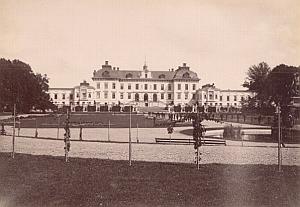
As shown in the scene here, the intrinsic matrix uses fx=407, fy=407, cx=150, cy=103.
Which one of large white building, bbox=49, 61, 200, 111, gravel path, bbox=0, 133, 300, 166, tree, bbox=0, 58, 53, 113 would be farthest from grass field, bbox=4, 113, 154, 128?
large white building, bbox=49, 61, 200, 111

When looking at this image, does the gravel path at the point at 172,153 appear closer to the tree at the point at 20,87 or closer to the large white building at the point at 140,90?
the tree at the point at 20,87

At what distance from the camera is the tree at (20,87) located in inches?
317

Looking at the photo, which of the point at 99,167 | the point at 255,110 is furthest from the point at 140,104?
the point at 99,167

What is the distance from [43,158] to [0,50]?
124 inches

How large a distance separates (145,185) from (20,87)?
1225 centimetres

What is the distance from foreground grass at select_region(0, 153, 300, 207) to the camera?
4742mm

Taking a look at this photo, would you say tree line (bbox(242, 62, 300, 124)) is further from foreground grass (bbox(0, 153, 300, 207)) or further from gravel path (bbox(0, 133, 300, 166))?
foreground grass (bbox(0, 153, 300, 207))

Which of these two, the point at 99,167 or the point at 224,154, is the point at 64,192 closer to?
the point at 99,167

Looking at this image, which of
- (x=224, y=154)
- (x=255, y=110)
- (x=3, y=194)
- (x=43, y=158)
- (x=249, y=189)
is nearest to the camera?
(x=3, y=194)

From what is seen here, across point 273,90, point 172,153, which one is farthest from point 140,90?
point 172,153

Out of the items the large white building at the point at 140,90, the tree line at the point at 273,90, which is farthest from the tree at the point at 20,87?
the large white building at the point at 140,90

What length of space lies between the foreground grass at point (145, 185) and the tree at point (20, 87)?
1809mm

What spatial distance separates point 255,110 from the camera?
2877 centimetres

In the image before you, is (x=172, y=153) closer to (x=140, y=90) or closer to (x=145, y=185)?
(x=145, y=185)
